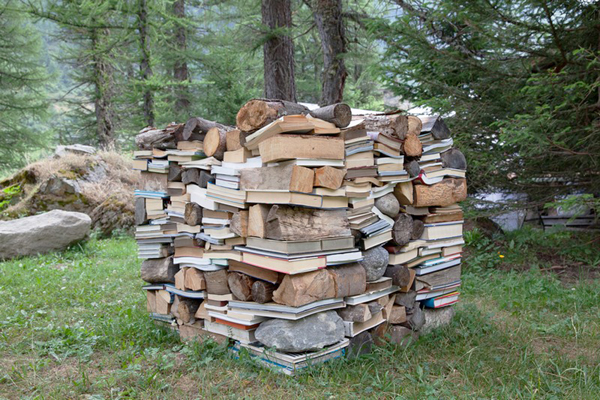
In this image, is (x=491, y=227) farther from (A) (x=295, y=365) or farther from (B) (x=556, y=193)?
(A) (x=295, y=365)

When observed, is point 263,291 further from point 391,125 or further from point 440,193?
point 440,193

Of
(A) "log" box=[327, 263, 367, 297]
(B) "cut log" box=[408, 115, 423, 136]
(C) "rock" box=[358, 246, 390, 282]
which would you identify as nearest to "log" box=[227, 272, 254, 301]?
(A) "log" box=[327, 263, 367, 297]

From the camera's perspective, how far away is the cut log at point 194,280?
357cm

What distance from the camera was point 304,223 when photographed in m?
3.08

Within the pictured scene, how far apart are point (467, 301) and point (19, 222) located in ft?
22.8

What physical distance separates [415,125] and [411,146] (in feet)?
0.75

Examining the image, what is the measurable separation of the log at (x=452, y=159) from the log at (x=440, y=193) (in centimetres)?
13

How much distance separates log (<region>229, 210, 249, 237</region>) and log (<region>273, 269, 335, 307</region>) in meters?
0.47

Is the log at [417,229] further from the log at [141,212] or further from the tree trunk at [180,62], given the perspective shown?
the tree trunk at [180,62]

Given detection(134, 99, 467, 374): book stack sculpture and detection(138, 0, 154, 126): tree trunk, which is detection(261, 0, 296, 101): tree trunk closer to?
detection(134, 99, 467, 374): book stack sculpture

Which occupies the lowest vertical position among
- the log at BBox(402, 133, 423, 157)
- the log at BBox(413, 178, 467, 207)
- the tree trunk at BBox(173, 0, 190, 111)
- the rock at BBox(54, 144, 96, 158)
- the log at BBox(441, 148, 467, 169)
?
the log at BBox(413, 178, 467, 207)

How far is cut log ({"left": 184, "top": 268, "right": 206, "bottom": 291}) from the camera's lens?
357 centimetres

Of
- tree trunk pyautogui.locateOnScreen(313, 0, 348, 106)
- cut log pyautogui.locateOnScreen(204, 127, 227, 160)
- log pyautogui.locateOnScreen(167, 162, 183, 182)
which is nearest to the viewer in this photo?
cut log pyautogui.locateOnScreen(204, 127, 227, 160)

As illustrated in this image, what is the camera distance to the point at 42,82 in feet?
58.2
